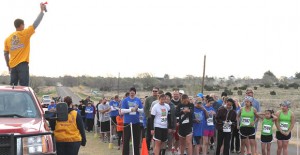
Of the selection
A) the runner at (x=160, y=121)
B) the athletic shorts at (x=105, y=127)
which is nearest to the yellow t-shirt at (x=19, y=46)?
the runner at (x=160, y=121)

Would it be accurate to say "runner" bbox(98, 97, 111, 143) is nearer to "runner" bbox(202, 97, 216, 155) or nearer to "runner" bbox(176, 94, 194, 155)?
"runner" bbox(202, 97, 216, 155)

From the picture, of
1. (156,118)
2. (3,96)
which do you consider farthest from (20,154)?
(156,118)

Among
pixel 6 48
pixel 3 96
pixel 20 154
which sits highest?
pixel 6 48

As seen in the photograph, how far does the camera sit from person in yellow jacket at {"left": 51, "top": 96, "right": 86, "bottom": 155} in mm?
8305

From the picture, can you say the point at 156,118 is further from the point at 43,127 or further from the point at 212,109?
the point at 43,127

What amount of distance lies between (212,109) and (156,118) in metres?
2.76

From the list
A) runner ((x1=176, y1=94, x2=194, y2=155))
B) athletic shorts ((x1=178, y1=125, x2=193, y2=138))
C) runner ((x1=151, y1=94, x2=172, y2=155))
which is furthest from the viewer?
athletic shorts ((x1=178, y1=125, x2=193, y2=138))

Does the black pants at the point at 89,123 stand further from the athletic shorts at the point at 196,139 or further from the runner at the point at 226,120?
the runner at the point at 226,120

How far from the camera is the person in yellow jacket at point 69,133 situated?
830 centimetres

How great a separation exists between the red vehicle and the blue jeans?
1.31m

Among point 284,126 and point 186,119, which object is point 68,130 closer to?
point 186,119

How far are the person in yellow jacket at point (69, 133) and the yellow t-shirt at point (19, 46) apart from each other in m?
1.46

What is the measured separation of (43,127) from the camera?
6.43 m

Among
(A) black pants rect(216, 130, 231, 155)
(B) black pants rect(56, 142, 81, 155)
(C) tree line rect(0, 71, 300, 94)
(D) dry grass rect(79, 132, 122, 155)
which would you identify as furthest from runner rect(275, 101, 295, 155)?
(C) tree line rect(0, 71, 300, 94)
